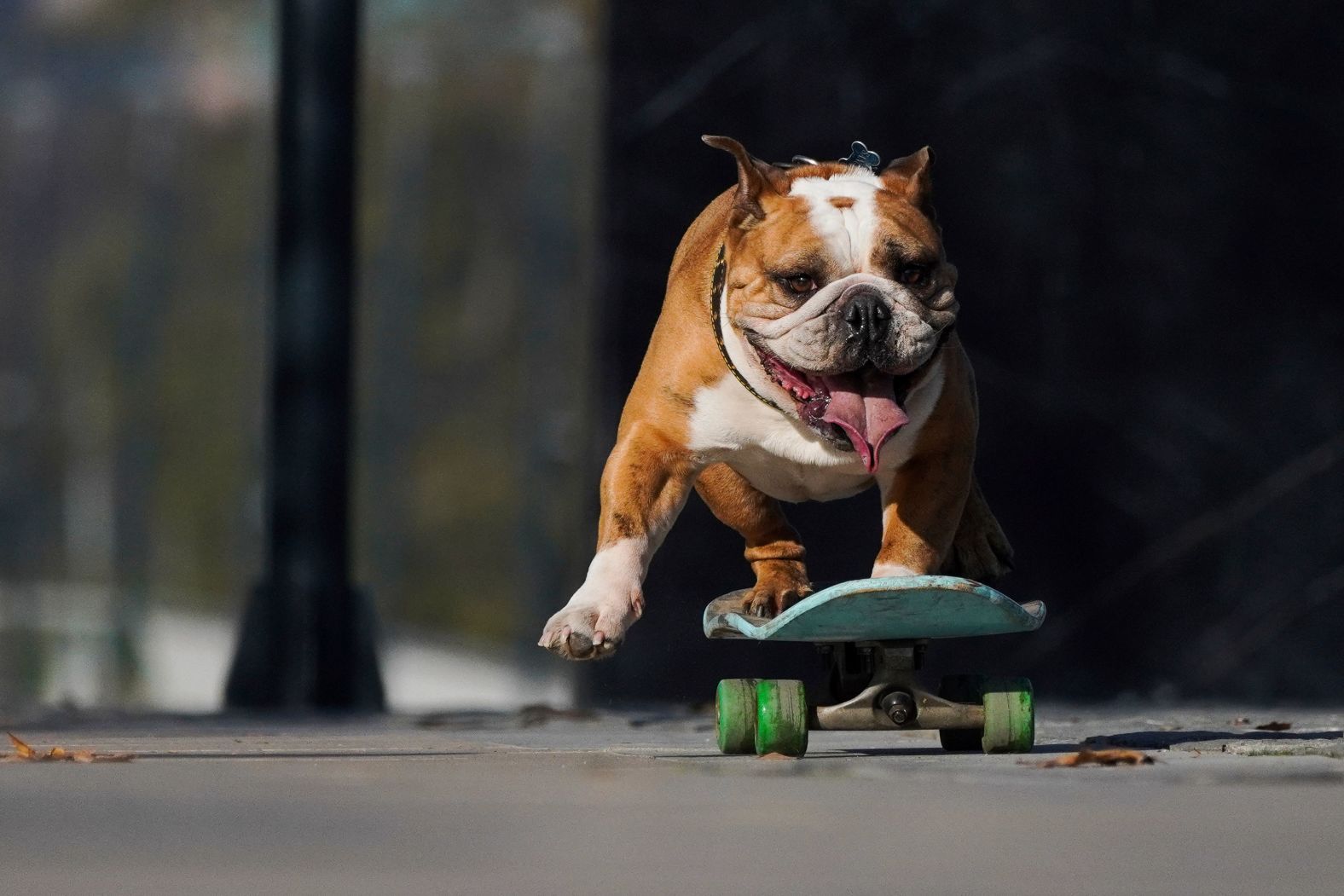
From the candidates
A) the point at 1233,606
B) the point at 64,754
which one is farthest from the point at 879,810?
the point at 1233,606

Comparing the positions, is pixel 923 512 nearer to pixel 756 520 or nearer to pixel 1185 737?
pixel 756 520

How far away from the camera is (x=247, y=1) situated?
6.61m

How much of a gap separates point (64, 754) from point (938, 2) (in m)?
3.89

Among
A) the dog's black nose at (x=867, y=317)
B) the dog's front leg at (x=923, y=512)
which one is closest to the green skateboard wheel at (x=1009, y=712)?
the dog's front leg at (x=923, y=512)

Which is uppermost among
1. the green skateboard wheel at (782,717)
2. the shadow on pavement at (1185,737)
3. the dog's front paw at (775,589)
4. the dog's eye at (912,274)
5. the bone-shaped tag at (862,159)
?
the bone-shaped tag at (862,159)

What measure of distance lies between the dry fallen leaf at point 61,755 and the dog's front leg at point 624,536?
35.7 inches

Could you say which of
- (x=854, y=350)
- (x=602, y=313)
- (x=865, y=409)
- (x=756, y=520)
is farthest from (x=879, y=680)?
(x=602, y=313)

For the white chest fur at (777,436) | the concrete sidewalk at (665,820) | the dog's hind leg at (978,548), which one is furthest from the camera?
the dog's hind leg at (978,548)

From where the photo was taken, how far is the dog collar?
4.67 metres

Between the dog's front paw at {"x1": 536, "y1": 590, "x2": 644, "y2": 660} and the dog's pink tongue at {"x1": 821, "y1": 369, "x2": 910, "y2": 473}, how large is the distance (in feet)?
1.77

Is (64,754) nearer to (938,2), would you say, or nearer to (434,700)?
(434,700)

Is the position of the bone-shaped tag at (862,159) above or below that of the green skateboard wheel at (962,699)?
above

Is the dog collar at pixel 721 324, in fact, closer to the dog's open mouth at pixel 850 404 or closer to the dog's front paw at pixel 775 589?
the dog's open mouth at pixel 850 404

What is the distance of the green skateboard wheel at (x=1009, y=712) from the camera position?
446cm
